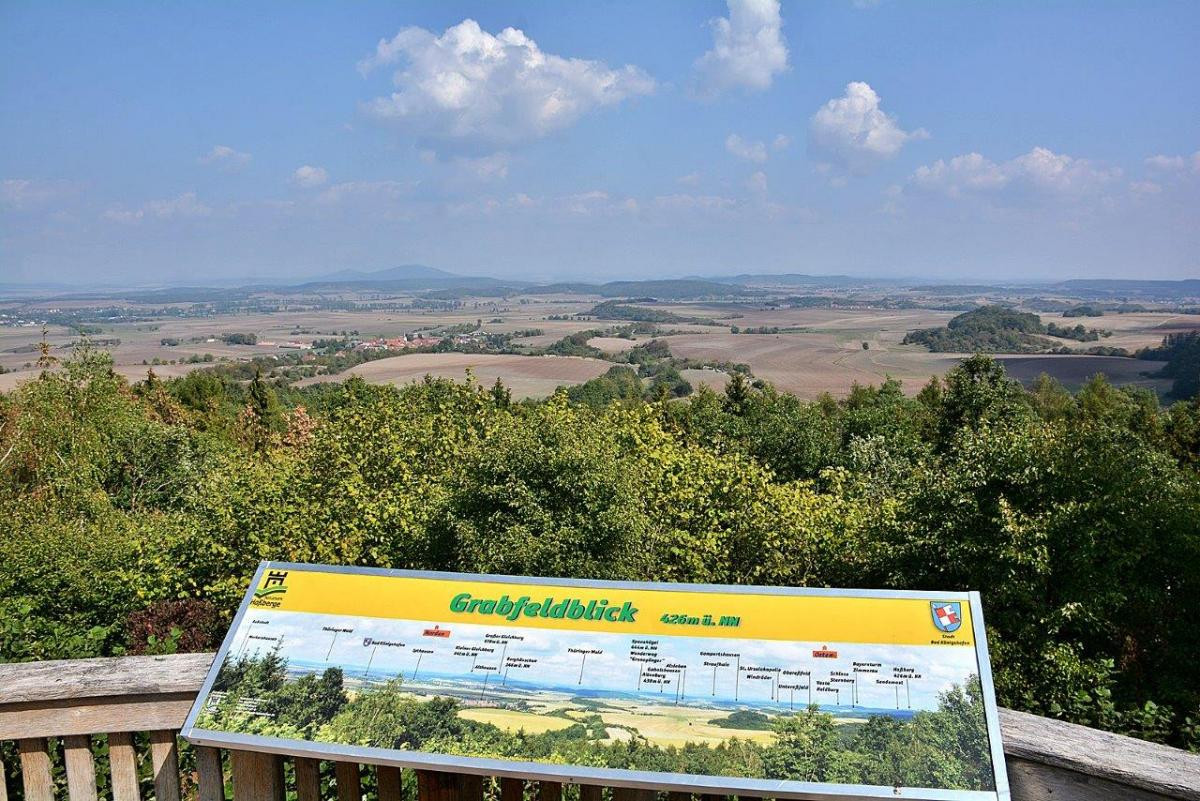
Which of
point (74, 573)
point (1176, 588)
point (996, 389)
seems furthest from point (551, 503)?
point (996, 389)

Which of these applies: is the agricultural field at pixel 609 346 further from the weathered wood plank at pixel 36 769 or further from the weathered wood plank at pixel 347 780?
the weathered wood plank at pixel 347 780

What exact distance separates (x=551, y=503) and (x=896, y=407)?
112ft

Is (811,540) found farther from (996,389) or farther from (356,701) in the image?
(996,389)

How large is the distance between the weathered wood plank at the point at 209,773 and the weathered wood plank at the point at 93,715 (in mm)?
135

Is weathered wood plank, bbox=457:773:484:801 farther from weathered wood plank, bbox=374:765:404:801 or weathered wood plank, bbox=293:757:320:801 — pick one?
weathered wood plank, bbox=293:757:320:801

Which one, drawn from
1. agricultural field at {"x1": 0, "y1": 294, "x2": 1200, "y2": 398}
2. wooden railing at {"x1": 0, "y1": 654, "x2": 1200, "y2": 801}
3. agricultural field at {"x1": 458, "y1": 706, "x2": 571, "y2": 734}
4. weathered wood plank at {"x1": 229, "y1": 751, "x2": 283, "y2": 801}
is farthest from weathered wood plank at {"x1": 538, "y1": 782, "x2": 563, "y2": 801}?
agricultural field at {"x1": 0, "y1": 294, "x2": 1200, "y2": 398}

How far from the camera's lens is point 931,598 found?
2545 millimetres

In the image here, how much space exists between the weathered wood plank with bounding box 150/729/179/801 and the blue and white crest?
2.49 metres

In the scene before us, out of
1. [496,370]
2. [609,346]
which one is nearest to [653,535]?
[496,370]

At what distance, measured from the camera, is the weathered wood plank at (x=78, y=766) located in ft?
9.06

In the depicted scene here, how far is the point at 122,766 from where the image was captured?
277 cm

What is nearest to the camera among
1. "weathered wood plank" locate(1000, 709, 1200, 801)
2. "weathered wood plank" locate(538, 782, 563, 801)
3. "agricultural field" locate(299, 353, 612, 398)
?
"weathered wood plank" locate(1000, 709, 1200, 801)

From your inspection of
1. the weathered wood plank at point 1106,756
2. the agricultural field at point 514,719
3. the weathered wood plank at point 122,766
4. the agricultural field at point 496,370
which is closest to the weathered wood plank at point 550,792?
the agricultural field at point 514,719

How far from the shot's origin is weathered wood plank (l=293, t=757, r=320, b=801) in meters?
2.65
